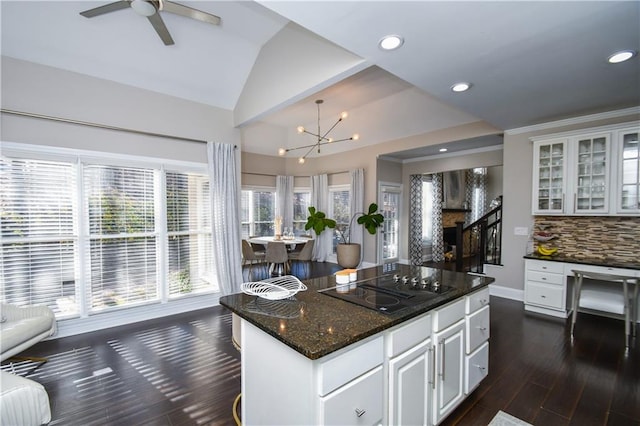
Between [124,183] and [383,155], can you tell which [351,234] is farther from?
[124,183]

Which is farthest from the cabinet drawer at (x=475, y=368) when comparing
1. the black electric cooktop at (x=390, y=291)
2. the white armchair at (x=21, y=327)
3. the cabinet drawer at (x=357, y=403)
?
the white armchair at (x=21, y=327)

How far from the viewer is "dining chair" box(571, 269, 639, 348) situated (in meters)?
3.17

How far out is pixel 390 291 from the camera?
1.96 metres

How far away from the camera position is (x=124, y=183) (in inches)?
145

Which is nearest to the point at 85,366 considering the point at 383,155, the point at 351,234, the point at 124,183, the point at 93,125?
the point at 124,183

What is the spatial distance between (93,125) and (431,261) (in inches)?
313

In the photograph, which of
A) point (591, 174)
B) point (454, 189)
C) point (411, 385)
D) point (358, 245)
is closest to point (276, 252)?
point (358, 245)

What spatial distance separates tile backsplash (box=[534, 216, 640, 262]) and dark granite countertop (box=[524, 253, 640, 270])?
0.13 m

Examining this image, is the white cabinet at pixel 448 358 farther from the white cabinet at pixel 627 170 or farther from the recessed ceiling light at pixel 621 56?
the white cabinet at pixel 627 170

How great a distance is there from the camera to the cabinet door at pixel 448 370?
1.76 m

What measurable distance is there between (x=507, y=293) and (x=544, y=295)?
763mm

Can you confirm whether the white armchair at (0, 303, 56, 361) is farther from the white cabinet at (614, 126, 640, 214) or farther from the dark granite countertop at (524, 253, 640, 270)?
the white cabinet at (614, 126, 640, 214)

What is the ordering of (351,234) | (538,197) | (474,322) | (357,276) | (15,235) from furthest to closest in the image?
(351,234)
(538,197)
(15,235)
(357,276)
(474,322)

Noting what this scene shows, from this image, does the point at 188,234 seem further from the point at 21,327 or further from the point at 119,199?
the point at 21,327
